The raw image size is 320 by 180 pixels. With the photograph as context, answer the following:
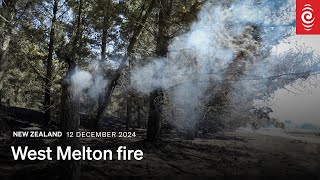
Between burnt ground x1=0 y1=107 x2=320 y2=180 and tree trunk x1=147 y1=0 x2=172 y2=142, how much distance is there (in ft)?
1.79

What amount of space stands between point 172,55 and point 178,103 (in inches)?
94.7

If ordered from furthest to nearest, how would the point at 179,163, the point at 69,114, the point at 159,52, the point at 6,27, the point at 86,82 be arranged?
1. the point at 6,27
2. the point at 159,52
3. the point at 179,163
4. the point at 86,82
5. the point at 69,114

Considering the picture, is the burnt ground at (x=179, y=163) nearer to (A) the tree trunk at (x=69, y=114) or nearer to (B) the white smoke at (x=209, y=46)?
(A) the tree trunk at (x=69, y=114)

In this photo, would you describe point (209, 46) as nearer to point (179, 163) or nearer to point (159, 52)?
point (159, 52)

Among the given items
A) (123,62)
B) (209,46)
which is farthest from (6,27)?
(209,46)

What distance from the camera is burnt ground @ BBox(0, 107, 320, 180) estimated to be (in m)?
10.4

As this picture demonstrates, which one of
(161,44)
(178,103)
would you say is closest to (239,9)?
(161,44)

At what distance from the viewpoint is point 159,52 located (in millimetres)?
13406

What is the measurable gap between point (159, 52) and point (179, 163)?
399 cm

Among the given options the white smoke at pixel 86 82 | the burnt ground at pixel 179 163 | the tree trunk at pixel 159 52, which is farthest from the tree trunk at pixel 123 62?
the burnt ground at pixel 179 163

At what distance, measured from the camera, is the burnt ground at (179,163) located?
34.1 feet

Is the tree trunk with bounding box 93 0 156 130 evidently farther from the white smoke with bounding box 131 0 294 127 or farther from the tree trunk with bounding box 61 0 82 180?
the tree trunk with bounding box 61 0 82 180

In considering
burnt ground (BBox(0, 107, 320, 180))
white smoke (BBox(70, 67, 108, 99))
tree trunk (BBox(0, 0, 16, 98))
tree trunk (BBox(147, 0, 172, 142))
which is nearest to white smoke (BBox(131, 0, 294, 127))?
tree trunk (BBox(147, 0, 172, 142))

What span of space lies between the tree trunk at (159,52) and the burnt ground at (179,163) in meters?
0.54
